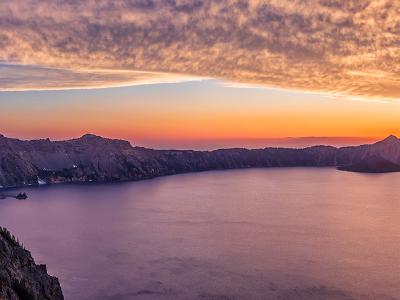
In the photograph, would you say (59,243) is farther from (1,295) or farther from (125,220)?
(1,295)

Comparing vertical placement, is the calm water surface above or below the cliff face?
below

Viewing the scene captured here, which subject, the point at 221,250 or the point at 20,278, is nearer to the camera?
the point at 20,278

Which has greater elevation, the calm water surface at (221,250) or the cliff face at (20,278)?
the cliff face at (20,278)

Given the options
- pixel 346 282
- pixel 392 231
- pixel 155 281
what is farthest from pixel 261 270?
pixel 392 231

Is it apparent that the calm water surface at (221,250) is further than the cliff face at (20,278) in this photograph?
Yes
